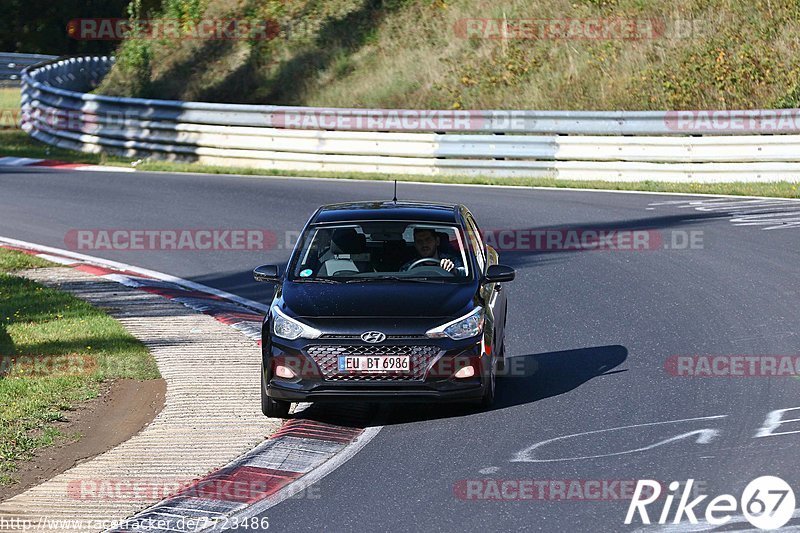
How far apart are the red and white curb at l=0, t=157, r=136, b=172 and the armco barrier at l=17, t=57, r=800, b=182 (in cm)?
179

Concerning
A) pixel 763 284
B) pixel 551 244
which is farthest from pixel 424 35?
pixel 763 284

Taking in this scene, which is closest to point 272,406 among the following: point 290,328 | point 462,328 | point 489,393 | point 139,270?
point 290,328

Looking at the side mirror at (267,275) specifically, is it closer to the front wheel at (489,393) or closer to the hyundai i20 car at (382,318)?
the hyundai i20 car at (382,318)

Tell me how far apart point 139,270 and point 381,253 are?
6.81 meters

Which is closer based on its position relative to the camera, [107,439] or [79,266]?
[107,439]

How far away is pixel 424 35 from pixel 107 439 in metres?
27.0

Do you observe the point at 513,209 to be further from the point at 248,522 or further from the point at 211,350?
the point at 248,522

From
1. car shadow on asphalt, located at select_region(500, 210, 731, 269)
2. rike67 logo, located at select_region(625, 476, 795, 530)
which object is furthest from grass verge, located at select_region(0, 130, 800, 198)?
rike67 logo, located at select_region(625, 476, 795, 530)

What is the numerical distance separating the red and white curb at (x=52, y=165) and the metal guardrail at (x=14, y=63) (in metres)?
25.3

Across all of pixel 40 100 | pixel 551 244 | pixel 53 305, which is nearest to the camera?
pixel 53 305

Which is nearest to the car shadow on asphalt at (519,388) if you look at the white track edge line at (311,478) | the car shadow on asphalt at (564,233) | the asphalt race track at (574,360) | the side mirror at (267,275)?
the asphalt race track at (574,360)

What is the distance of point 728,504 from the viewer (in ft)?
23.8

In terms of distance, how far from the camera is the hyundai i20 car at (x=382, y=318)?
9.24 m

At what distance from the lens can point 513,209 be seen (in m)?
20.7
